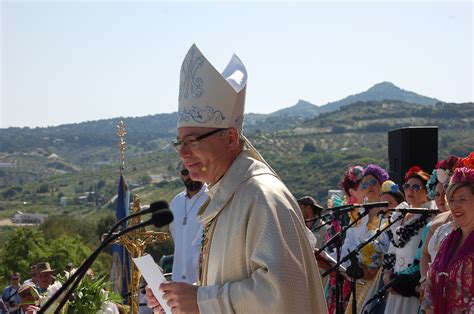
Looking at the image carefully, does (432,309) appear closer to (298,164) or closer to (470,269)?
(470,269)

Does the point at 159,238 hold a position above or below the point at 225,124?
below

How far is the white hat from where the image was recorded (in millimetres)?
3611

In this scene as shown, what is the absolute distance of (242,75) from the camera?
3818 millimetres

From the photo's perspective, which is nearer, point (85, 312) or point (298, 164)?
point (85, 312)

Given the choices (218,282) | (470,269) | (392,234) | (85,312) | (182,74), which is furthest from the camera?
(392,234)

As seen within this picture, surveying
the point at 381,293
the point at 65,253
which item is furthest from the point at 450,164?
the point at 65,253

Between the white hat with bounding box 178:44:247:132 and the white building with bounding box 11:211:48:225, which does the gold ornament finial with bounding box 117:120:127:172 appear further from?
the white building with bounding box 11:211:48:225

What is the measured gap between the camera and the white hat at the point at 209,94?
3.61 m

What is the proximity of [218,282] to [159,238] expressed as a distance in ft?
7.49

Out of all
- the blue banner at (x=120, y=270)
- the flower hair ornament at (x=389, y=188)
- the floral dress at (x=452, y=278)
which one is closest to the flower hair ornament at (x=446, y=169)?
the floral dress at (x=452, y=278)

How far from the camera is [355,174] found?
7.94m

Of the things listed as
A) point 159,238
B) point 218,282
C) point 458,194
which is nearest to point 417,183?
point 458,194

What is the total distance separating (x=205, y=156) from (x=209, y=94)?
1.08 feet

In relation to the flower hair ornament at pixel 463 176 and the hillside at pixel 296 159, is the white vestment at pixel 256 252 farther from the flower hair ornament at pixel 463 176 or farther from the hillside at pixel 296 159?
the hillside at pixel 296 159
